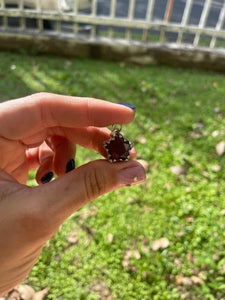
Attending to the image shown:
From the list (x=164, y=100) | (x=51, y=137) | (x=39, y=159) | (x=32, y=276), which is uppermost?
(x=51, y=137)

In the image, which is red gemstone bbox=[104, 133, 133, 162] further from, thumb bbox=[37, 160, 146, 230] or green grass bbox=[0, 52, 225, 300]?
green grass bbox=[0, 52, 225, 300]

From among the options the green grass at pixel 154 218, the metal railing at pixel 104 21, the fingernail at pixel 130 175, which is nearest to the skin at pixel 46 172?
the fingernail at pixel 130 175

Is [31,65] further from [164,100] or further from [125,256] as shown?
[125,256]

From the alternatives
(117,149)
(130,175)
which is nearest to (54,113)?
(117,149)

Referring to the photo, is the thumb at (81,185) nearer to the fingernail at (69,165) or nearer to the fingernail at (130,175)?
the fingernail at (130,175)

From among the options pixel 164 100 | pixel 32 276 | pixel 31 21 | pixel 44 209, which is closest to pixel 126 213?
pixel 32 276

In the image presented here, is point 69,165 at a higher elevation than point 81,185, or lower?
lower

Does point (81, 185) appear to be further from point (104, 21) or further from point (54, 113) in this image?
point (104, 21)
